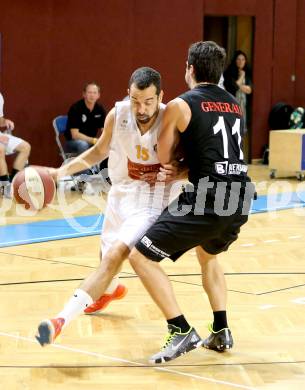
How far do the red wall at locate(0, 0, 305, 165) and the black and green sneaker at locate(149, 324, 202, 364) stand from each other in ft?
29.8

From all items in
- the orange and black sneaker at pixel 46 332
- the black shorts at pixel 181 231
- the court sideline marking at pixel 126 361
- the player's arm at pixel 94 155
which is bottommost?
the court sideline marking at pixel 126 361

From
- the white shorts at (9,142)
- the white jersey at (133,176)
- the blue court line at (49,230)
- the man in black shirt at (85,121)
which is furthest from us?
the man in black shirt at (85,121)

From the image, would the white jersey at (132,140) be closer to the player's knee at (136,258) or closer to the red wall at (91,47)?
the player's knee at (136,258)

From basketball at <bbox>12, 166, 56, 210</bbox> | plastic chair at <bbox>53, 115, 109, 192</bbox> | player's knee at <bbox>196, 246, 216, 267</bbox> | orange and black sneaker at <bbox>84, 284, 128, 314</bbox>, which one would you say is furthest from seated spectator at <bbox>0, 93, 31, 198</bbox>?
player's knee at <bbox>196, 246, 216, 267</bbox>

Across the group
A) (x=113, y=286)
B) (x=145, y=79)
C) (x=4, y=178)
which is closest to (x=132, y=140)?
(x=145, y=79)

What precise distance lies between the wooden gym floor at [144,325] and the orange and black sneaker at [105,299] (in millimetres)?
72

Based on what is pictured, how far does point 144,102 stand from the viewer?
208 inches

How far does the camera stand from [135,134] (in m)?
5.65

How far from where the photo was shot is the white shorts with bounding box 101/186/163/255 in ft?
17.8

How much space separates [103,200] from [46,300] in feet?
18.9

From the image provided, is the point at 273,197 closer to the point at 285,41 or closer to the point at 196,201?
the point at 285,41

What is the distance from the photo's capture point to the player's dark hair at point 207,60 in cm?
518

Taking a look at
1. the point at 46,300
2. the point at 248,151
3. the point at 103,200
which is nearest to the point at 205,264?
the point at 46,300

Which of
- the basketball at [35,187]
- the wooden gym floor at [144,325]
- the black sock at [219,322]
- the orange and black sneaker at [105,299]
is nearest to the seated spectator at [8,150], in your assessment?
the wooden gym floor at [144,325]
